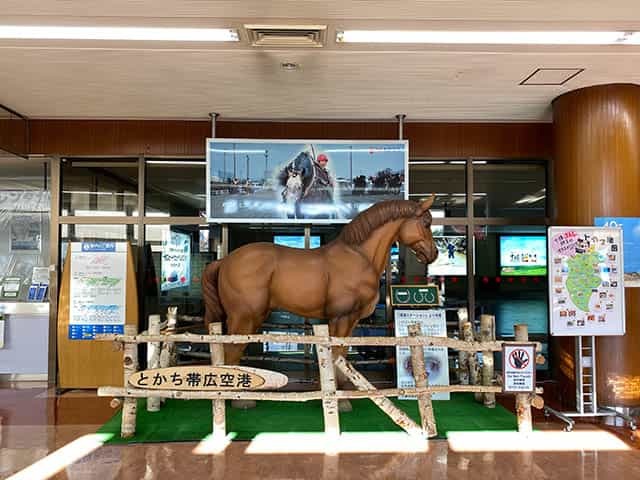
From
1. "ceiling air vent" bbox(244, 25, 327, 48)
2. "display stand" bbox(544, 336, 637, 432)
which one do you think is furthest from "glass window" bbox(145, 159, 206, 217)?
"display stand" bbox(544, 336, 637, 432)

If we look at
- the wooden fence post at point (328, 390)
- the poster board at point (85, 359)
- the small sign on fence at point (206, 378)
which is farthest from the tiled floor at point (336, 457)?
the poster board at point (85, 359)

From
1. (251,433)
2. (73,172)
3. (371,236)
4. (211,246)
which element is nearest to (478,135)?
(371,236)

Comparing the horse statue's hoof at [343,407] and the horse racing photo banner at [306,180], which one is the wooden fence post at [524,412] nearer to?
the horse statue's hoof at [343,407]

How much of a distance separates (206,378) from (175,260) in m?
2.49

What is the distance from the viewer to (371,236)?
4645 mm

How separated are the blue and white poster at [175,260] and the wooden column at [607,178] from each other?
412 centimetres

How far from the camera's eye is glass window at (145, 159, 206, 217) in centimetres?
596

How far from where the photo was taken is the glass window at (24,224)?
6.53 m

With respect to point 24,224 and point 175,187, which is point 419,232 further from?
point 24,224

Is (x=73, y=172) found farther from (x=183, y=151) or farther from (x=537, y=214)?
(x=537, y=214)

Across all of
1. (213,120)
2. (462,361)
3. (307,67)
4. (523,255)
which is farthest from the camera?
(523,255)

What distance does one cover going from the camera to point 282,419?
4.42 m

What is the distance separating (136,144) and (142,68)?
1691 millimetres

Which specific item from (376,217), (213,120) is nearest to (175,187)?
(213,120)
